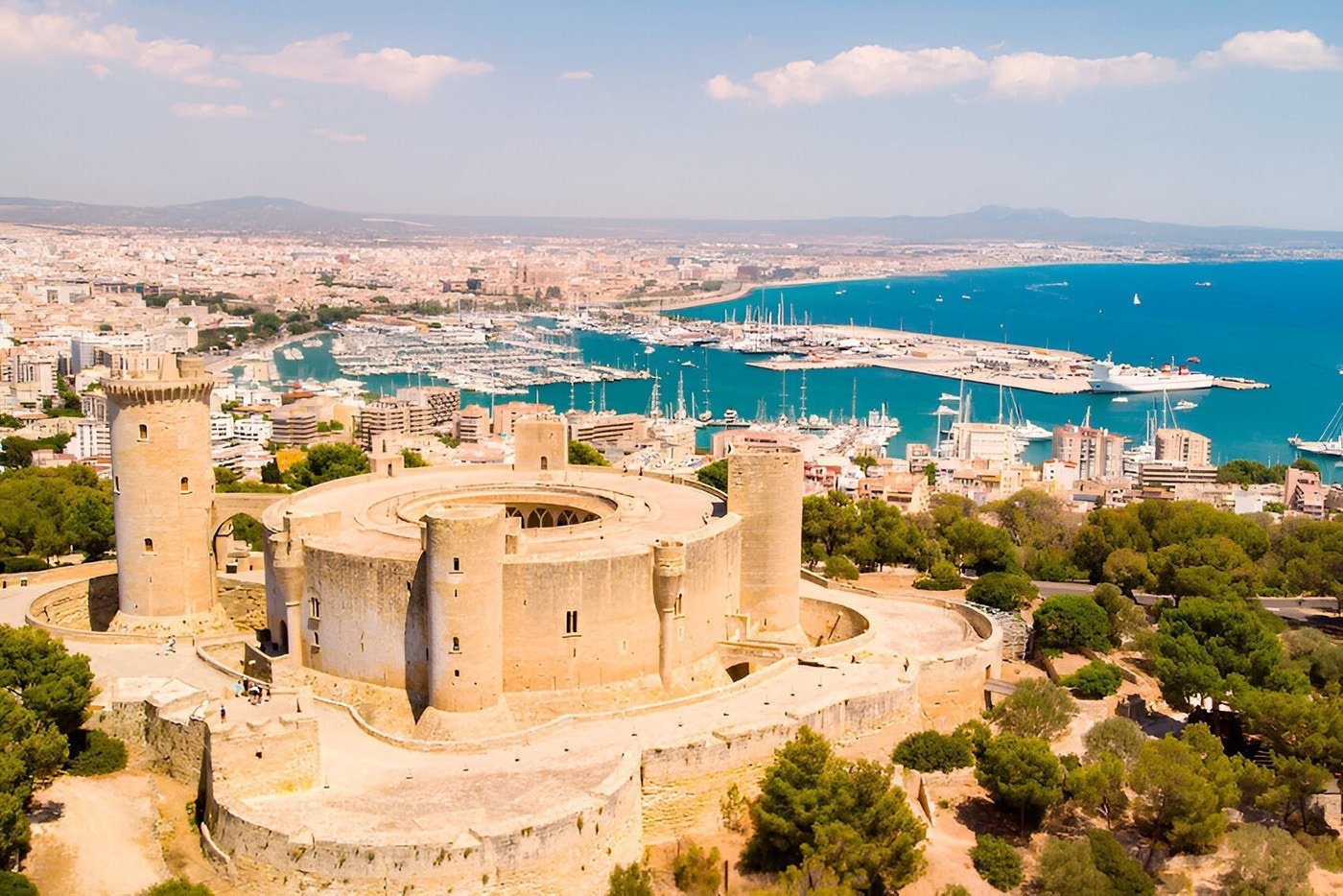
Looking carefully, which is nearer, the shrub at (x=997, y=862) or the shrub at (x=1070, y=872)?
the shrub at (x=1070, y=872)

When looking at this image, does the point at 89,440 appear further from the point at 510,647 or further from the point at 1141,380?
the point at 1141,380

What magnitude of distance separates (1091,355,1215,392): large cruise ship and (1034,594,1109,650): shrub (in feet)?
345

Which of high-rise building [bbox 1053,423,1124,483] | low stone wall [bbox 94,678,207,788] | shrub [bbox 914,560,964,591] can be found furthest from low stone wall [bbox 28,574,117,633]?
high-rise building [bbox 1053,423,1124,483]

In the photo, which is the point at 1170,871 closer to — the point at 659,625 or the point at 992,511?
the point at 659,625

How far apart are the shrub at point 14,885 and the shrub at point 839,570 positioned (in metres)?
24.2

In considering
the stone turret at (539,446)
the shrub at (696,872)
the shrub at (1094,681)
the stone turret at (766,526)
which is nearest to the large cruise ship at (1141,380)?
the shrub at (1094,681)

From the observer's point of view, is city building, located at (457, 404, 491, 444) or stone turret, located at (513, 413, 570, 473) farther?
city building, located at (457, 404, 491, 444)

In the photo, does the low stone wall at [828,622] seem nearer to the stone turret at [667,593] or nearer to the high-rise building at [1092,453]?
the stone turret at [667,593]

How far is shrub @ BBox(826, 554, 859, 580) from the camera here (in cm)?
3747

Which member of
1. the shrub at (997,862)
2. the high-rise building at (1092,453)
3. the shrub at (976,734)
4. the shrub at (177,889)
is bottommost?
the high-rise building at (1092,453)

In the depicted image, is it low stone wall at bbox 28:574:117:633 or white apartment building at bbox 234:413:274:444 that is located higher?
low stone wall at bbox 28:574:117:633

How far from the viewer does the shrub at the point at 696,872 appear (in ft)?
65.8

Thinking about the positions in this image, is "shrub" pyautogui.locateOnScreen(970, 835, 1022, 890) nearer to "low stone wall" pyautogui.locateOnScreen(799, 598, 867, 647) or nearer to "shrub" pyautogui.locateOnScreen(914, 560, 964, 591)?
"low stone wall" pyautogui.locateOnScreen(799, 598, 867, 647)

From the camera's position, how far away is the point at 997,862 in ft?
71.8
